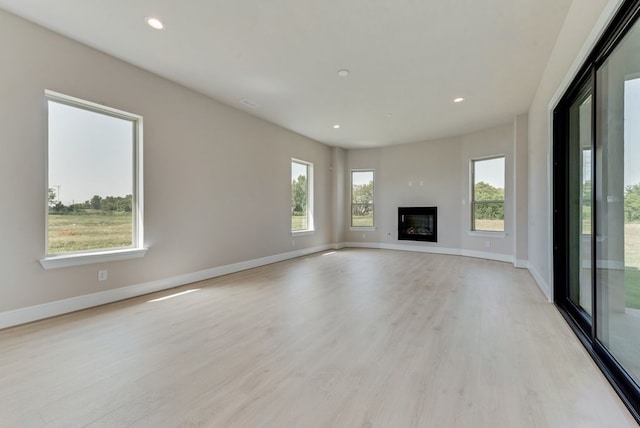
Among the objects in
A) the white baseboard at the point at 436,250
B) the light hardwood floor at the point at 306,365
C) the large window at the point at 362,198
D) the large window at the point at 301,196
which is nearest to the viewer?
the light hardwood floor at the point at 306,365

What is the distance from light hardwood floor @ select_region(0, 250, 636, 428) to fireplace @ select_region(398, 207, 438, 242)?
3964mm

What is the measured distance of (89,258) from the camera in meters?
3.21

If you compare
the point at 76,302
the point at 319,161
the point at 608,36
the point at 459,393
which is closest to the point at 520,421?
the point at 459,393

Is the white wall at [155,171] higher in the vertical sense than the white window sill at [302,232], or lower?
higher

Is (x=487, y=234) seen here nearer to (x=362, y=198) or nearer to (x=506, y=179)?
(x=506, y=179)

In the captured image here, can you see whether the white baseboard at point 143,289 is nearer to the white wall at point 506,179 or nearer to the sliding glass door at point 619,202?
the white wall at point 506,179

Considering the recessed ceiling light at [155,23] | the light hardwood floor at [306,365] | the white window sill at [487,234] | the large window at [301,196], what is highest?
the recessed ceiling light at [155,23]

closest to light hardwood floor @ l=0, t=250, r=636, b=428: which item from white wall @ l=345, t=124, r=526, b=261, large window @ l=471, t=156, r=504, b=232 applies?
large window @ l=471, t=156, r=504, b=232

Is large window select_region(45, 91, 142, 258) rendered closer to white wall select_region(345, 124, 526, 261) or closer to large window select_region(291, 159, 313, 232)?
large window select_region(291, 159, 313, 232)

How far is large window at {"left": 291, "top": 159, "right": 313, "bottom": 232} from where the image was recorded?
679 centimetres

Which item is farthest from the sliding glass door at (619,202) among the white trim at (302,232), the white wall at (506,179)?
the white trim at (302,232)

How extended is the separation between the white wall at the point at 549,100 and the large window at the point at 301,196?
4.51 metres

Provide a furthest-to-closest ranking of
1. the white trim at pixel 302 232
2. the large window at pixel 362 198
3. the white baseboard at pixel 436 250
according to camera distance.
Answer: the large window at pixel 362 198 → the white trim at pixel 302 232 → the white baseboard at pixel 436 250

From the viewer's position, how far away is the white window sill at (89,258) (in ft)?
9.66
